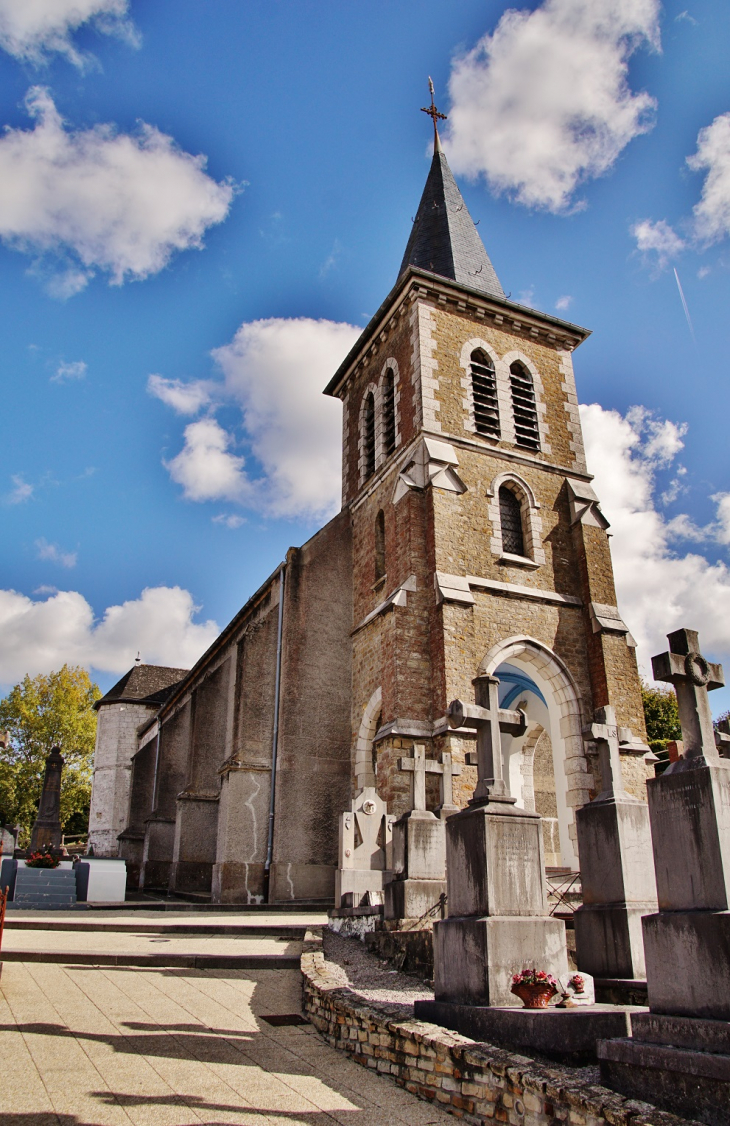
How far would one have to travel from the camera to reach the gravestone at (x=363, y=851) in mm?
11242

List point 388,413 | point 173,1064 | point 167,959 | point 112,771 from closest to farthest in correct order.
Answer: point 173,1064 < point 167,959 < point 388,413 < point 112,771

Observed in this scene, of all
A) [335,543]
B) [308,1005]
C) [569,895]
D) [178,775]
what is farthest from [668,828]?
[178,775]

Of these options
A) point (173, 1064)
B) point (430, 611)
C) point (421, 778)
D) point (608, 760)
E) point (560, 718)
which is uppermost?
point (430, 611)

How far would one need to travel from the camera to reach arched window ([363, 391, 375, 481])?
1953cm

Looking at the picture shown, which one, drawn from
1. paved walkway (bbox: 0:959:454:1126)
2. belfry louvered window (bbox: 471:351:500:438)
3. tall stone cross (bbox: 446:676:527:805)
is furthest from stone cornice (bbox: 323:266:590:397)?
paved walkway (bbox: 0:959:454:1126)

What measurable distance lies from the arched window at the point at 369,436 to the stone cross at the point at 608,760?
12642 mm

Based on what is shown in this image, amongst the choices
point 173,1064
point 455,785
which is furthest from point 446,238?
point 173,1064

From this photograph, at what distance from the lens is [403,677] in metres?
14.4

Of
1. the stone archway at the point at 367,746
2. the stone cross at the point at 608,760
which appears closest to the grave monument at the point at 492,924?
the stone cross at the point at 608,760

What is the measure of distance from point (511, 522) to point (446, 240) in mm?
8553

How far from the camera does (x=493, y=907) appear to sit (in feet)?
18.2

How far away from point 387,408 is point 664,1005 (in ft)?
53.5

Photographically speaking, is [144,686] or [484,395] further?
[144,686]

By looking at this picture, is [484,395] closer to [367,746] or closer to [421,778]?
[367,746]
